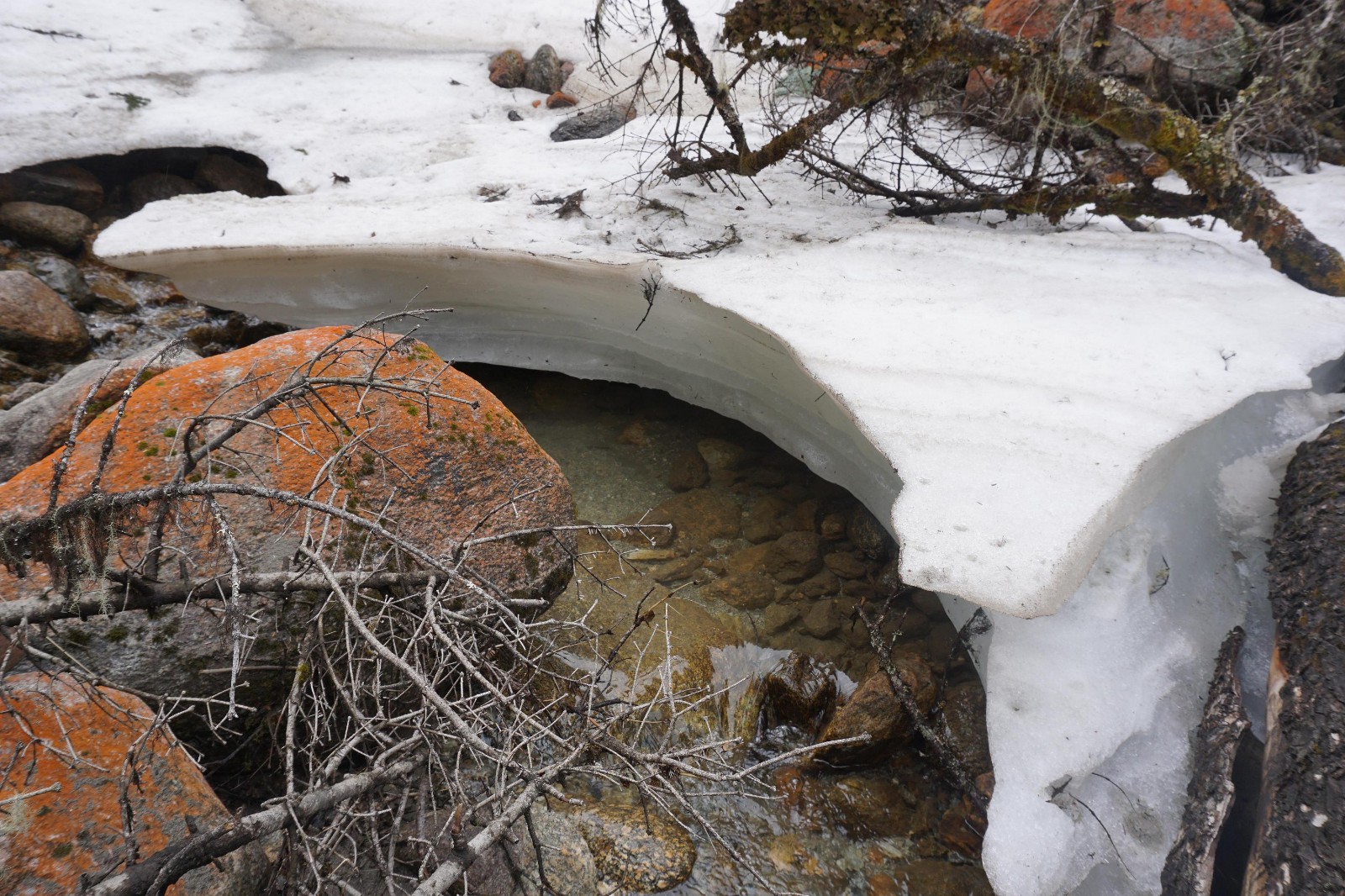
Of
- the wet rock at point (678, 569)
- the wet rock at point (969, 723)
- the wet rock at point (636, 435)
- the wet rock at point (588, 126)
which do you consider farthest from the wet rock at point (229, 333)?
the wet rock at point (969, 723)

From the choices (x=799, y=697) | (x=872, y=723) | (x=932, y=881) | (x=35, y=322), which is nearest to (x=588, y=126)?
(x=35, y=322)

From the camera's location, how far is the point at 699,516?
149 inches

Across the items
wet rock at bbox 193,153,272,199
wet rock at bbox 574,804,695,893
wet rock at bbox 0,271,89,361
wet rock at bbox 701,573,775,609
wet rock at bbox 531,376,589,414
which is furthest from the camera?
wet rock at bbox 193,153,272,199

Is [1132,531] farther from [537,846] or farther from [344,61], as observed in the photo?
[344,61]

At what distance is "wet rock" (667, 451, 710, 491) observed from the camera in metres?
3.97

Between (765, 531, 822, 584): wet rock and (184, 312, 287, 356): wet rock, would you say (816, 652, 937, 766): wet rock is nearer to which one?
(765, 531, 822, 584): wet rock

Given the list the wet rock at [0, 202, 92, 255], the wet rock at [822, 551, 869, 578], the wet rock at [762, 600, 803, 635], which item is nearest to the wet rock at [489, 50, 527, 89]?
the wet rock at [0, 202, 92, 255]

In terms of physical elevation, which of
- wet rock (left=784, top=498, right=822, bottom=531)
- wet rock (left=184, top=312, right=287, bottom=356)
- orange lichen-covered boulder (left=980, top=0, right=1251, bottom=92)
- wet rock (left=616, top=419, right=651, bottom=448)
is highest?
orange lichen-covered boulder (left=980, top=0, right=1251, bottom=92)

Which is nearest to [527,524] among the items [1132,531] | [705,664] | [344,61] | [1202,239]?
[705,664]

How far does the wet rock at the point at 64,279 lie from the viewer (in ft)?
14.6

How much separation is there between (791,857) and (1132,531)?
1771 mm

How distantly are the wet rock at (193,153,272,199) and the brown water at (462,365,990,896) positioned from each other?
237 centimetres

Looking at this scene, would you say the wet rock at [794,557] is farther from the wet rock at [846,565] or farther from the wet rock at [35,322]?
the wet rock at [35,322]

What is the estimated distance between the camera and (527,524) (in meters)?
2.71
